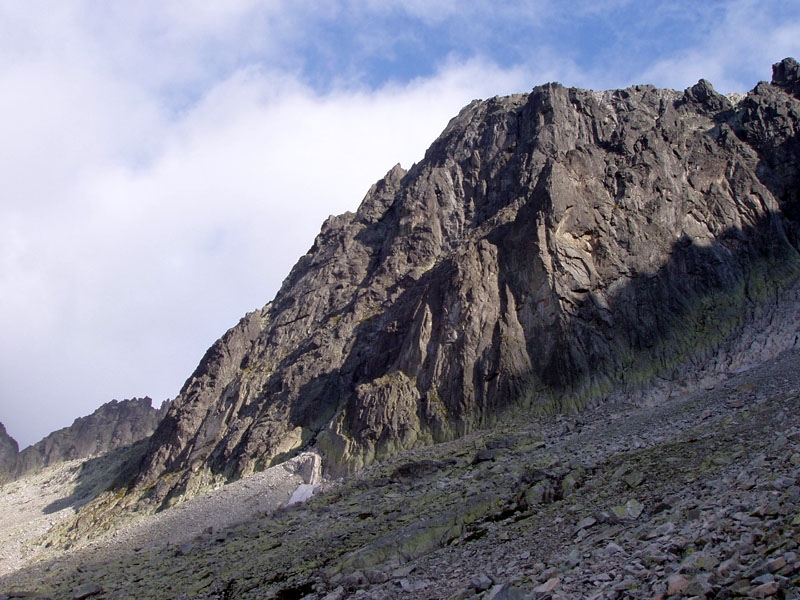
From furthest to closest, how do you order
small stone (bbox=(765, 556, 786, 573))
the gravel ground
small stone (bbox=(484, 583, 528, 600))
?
small stone (bbox=(484, 583, 528, 600)) → the gravel ground → small stone (bbox=(765, 556, 786, 573))

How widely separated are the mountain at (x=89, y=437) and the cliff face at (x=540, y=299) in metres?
70.7

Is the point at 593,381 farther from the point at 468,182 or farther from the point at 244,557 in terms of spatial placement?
the point at 468,182

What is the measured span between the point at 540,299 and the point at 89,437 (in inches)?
5023

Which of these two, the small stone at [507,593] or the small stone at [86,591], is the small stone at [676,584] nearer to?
the small stone at [507,593]

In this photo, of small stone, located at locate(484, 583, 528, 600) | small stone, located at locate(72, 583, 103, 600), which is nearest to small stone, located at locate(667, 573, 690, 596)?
small stone, located at locate(484, 583, 528, 600)

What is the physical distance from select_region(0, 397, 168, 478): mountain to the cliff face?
2783 inches

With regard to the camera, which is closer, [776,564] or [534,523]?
[776,564]

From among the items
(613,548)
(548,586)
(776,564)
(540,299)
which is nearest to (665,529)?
(613,548)

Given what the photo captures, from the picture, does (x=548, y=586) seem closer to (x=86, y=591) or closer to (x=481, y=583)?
(x=481, y=583)

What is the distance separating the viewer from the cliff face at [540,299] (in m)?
54.8

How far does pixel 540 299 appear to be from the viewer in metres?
60.2

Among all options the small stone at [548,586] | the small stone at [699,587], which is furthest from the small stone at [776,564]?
the small stone at [548,586]

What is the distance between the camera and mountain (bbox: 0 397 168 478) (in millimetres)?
142625

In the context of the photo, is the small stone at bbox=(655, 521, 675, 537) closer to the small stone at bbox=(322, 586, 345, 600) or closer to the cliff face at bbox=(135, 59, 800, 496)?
the small stone at bbox=(322, 586, 345, 600)
